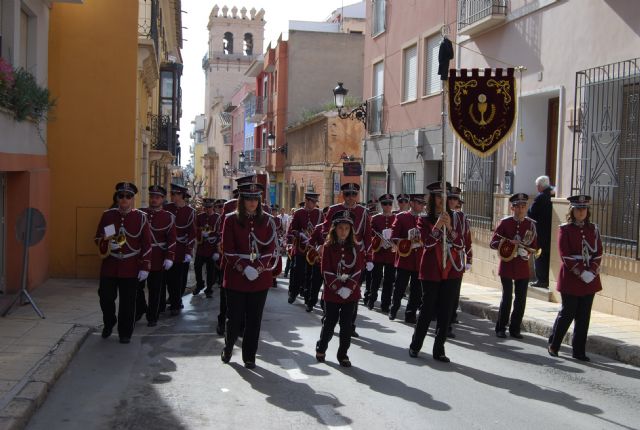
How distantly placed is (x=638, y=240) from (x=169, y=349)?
6.61m

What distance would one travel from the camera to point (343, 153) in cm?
3134

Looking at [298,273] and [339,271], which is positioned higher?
[339,271]

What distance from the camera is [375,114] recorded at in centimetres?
2362

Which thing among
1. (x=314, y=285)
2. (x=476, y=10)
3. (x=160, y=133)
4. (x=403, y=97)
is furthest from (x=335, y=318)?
A: (x=160, y=133)

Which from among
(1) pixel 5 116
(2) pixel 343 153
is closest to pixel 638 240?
(1) pixel 5 116

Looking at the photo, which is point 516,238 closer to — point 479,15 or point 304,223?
point 304,223

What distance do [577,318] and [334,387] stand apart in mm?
3255

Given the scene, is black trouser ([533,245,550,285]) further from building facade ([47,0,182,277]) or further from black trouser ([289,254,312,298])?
building facade ([47,0,182,277])

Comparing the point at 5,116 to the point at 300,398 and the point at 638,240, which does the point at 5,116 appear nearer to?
the point at 300,398

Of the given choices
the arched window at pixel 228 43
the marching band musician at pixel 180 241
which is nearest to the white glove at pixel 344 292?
the marching band musician at pixel 180 241

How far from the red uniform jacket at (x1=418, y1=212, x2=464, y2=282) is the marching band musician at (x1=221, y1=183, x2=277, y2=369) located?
1.79 meters

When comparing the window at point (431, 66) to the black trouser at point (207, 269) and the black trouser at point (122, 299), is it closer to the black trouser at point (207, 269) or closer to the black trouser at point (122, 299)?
the black trouser at point (207, 269)

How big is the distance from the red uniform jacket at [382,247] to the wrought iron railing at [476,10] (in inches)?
206

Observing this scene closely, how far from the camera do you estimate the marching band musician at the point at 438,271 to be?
844 centimetres
